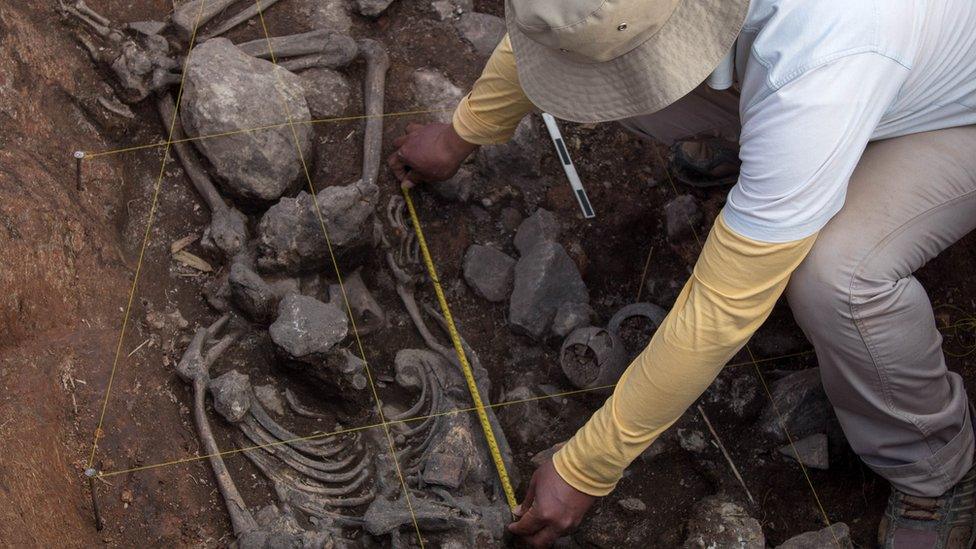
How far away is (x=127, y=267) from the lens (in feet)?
11.0

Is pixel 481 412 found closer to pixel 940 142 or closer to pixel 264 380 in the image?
pixel 264 380

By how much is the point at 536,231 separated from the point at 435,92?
2.76ft

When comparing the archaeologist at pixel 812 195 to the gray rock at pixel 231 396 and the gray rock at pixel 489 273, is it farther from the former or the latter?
the gray rock at pixel 231 396

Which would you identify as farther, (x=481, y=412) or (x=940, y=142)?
(x=481, y=412)

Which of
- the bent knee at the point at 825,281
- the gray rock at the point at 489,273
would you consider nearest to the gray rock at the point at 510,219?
the gray rock at the point at 489,273

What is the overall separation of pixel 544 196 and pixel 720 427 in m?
1.24

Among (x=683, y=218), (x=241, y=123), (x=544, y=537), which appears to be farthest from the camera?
(x=683, y=218)

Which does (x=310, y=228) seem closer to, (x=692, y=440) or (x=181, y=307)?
(x=181, y=307)

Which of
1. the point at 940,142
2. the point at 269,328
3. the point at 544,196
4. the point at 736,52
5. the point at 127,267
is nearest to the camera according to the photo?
the point at 736,52

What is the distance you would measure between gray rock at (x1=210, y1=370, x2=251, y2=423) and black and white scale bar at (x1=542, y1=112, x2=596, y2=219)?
168 centimetres

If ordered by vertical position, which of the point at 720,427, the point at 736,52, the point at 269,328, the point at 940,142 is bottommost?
the point at 720,427

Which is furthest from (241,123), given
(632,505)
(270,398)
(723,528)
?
(723,528)

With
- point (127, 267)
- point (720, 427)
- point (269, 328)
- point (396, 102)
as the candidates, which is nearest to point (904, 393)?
point (720, 427)

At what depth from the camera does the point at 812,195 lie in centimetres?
243
